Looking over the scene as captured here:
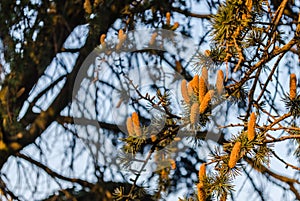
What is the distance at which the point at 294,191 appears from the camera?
134cm

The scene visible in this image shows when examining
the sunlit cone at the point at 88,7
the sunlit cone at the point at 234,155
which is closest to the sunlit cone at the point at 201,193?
the sunlit cone at the point at 234,155

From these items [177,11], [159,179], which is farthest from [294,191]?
[177,11]

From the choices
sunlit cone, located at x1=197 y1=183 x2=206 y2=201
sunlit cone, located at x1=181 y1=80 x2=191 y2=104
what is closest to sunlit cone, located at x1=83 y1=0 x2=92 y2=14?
sunlit cone, located at x1=181 y1=80 x2=191 y2=104

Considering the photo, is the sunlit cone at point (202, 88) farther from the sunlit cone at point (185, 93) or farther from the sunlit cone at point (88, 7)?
the sunlit cone at point (88, 7)

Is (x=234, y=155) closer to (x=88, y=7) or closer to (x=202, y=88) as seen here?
(x=202, y=88)

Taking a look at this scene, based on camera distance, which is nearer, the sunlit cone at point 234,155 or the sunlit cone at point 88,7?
the sunlit cone at point 234,155

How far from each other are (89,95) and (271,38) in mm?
612

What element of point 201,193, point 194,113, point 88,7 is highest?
point 88,7

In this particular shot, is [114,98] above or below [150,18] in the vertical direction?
below

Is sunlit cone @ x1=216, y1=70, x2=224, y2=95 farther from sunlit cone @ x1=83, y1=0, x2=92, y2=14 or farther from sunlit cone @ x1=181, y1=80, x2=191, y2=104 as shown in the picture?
sunlit cone @ x1=83, y1=0, x2=92, y2=14

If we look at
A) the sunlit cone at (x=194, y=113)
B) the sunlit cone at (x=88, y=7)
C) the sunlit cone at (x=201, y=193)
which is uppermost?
the sunlit cone at (x=88, y=7)

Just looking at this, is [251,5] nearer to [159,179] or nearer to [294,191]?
[159,179]

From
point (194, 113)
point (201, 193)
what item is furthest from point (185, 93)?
point (201, 193)

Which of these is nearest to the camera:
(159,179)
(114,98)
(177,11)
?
(159,179)
